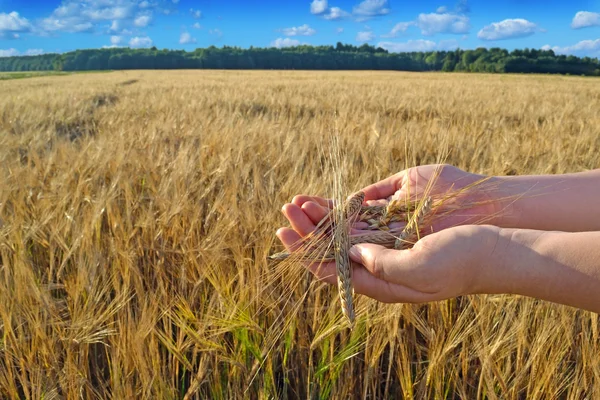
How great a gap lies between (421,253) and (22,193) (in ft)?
5.44

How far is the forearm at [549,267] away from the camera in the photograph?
894 mm

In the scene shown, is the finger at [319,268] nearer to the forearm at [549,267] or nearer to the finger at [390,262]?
the finger at [390,262]

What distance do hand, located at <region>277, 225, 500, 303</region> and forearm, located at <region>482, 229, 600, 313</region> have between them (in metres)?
0.02

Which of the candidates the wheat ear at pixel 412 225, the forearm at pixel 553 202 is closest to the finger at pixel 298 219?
the wheat ear at pixel 412 225

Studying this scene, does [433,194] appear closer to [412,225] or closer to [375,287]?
[412,225]

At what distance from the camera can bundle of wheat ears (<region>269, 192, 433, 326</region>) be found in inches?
39.0

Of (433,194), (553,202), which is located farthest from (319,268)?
(553,202)

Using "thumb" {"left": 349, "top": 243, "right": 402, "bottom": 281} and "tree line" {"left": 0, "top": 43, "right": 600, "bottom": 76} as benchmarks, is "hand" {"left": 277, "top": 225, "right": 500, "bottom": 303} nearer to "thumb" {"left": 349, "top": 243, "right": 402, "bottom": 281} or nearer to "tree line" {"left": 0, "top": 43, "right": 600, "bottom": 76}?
"thumb" {"left": 349, "top": 243, "right": 402, "bottom": 281}

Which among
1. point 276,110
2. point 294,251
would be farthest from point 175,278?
point 276,110

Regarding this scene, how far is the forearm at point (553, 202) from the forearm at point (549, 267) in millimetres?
352

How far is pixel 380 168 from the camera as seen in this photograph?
2.40 meters

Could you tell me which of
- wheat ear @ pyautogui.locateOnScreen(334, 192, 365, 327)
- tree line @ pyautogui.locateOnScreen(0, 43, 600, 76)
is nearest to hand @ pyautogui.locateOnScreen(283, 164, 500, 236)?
wheat ear @ pyautogui.locateOnScreen(334, 192, 365, 327)

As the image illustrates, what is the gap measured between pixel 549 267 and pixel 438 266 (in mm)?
220

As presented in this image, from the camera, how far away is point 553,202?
1.39 m
